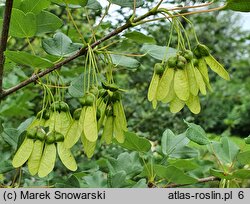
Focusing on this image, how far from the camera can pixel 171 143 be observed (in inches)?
58.9

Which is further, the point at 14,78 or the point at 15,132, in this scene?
the point at 14,78

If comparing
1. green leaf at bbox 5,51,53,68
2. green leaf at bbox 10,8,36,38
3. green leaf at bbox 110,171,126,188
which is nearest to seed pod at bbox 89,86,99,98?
green leaf at bbox 5,51,53,68

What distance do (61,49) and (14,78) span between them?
3.81 ft

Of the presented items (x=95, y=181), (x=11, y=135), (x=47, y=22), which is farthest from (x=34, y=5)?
(x=95, y=181)

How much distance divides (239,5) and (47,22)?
0.48 meters

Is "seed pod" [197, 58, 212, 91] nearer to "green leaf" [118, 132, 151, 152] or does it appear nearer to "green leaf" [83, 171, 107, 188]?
"green leaf" [118, 132, 151, 152]

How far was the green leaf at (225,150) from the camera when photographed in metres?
1.36

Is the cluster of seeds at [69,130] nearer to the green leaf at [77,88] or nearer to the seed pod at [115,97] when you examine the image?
the seed pod at [115,97]

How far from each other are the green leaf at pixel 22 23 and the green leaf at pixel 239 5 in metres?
0.43

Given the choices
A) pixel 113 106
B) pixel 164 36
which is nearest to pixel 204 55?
pixel 113 106

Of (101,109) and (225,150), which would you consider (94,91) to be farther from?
(225,150)

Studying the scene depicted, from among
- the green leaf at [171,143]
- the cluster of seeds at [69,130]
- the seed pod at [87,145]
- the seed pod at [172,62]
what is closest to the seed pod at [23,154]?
the cluster of seeds at [69,130]

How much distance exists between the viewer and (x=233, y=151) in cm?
137

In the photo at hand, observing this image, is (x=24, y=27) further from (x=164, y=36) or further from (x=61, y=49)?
(x=164, y=36)
